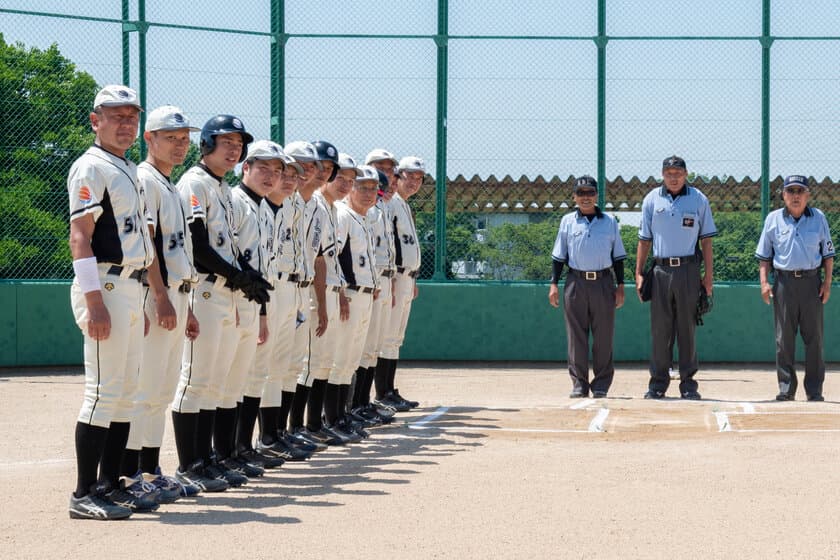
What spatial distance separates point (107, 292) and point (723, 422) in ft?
17.3

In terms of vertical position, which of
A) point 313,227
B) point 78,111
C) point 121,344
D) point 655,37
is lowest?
A: point 121,344

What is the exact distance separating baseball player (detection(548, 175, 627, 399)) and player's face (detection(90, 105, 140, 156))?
250 inches

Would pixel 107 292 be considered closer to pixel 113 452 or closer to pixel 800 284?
pixel 113 452

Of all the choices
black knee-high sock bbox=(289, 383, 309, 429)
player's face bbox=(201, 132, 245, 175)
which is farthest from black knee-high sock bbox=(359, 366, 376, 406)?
player's face bbox=(201, 132, 245, 175)

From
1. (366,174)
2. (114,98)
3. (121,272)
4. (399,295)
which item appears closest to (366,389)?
(399,295)

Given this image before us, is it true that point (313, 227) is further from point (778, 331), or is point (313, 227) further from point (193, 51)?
point (193, 51)

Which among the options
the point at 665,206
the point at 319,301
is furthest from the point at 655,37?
the point at 319,301

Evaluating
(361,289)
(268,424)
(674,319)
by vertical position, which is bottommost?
(268,424)

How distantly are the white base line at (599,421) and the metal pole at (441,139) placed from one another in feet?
17.5

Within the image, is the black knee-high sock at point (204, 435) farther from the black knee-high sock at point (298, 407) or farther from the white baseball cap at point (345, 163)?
the white baseball cap at point (345, 163)

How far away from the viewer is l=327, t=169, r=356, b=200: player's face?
8.73m

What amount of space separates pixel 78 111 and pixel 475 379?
5471 millimetres

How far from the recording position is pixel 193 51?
14.5 m

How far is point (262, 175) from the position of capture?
23.2 feet
